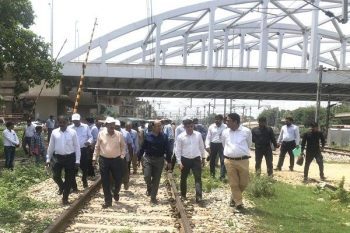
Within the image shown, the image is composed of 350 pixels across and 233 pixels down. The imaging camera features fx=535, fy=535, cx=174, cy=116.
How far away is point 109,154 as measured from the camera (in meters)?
10.2

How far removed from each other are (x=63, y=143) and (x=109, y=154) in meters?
0.91

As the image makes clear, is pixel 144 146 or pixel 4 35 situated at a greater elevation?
pixel 4 35

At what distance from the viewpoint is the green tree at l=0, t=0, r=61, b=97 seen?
64.8ft

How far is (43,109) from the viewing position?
58.6 meters

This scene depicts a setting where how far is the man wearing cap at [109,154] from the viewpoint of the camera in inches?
400

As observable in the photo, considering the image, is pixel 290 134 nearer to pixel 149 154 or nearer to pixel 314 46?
pixel 149 154

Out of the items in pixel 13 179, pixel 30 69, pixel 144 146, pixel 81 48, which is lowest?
pixel 13 179

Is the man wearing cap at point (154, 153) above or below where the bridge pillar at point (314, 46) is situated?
below

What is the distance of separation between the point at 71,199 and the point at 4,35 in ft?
34.4

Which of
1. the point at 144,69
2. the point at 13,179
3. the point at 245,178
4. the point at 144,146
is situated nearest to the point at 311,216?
the point at 245,178

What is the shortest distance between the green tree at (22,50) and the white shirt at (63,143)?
33.2 feet

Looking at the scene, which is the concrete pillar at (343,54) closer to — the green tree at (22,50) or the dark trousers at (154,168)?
the green tree at (22,50)

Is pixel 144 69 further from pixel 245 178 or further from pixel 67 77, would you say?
pixel 245 178

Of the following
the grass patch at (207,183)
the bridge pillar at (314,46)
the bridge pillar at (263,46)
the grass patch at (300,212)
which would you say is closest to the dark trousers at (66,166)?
the grass patch at (300,212)
